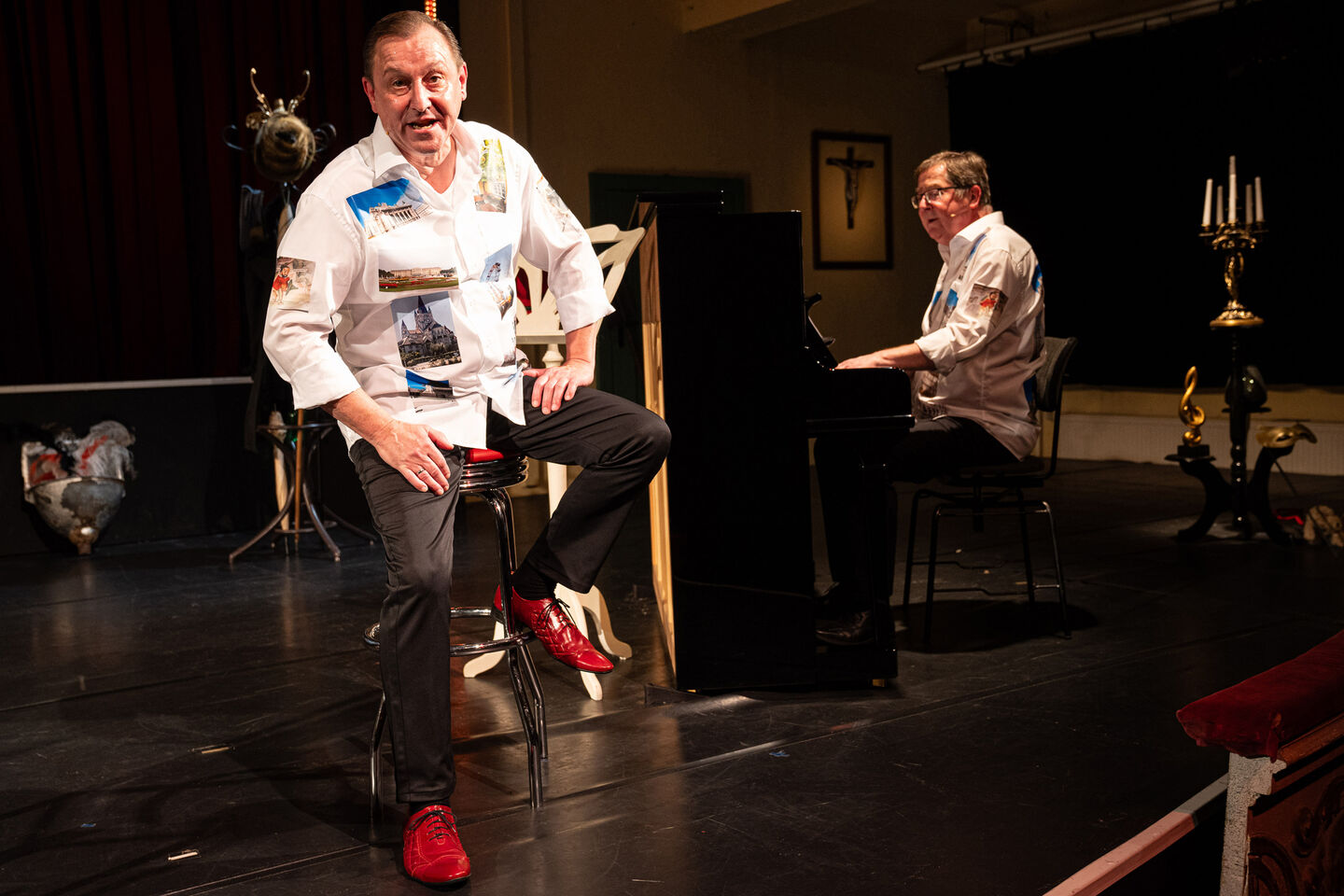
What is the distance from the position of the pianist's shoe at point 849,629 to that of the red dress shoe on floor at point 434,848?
4.07 ft

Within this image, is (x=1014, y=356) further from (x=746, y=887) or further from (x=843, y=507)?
(x=746, y=887)

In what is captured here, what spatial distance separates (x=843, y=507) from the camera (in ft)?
9.75

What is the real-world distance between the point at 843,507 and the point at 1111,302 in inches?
233

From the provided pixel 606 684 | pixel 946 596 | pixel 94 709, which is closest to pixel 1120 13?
pixel 946 596

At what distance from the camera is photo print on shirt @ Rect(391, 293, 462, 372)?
214 cm

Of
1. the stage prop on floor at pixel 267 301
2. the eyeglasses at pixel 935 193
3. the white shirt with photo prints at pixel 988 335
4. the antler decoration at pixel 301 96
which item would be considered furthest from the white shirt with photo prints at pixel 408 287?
the antler decoration at pixel 301 96

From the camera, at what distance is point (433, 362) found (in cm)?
216

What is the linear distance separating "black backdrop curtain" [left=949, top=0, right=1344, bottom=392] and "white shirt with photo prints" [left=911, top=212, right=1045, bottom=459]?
4567 millimetres

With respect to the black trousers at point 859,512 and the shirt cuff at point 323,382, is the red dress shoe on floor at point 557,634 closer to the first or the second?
the shirt cuff at point 323,382

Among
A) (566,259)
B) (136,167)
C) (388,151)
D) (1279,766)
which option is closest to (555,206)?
(566,259)

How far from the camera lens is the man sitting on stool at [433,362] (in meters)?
1.99

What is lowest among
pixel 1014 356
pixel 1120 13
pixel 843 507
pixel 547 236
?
pixel 843 507

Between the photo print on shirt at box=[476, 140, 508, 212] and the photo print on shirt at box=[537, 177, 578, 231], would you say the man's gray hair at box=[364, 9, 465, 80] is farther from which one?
the photo print on shirt at box=[537, 177, 578, 231]

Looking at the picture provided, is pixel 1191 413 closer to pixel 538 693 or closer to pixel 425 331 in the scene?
pixel 538 693
